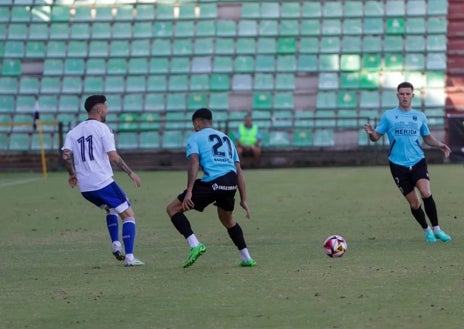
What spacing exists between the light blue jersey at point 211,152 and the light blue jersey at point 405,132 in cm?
350

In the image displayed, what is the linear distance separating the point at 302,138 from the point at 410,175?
17516 mm

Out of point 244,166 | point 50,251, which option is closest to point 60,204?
point 50,251

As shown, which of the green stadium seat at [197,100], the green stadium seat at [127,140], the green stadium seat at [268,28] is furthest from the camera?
the green stadium seat at [268,28]

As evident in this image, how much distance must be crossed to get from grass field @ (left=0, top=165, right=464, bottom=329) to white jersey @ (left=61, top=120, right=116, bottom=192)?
918 mm

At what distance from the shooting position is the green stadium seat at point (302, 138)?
3244cm

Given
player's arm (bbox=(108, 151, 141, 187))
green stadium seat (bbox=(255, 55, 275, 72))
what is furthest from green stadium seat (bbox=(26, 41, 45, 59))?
player's arm (bbox=(108, 151, 141, 187))

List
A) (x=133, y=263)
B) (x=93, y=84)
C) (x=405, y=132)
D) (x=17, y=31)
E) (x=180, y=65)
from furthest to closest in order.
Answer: (x=17, y=31) → (x=180, y=65) → (x=93, y=84) → (x=405, y=132) → (x=133, y=263)

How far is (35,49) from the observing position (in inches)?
1431

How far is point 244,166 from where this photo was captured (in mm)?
→ 31875

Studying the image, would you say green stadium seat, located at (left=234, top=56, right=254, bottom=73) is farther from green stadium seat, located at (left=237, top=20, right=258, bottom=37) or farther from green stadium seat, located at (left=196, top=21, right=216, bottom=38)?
green stadium seat, located at (left=196, top=21, right=216, bottom=38)

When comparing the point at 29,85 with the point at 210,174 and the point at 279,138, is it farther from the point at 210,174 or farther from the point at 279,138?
the point at 210,174

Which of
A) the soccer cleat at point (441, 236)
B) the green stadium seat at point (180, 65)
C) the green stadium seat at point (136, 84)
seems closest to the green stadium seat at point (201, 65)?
the green stadium seat at point (180, 65)

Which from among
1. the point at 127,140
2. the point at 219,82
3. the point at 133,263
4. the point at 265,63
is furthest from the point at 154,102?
the point at 133,263

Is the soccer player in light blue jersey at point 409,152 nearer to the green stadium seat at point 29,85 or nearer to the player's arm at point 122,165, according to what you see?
the player's arm at point 122,165
